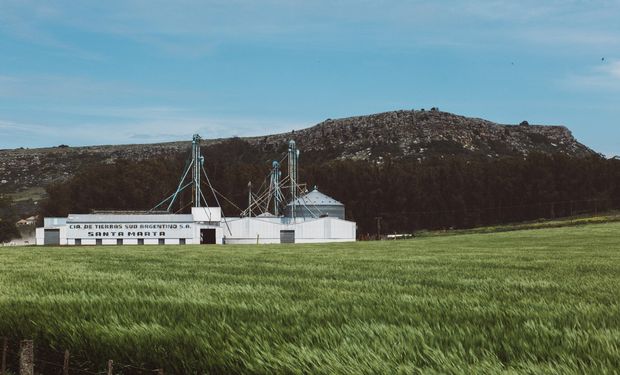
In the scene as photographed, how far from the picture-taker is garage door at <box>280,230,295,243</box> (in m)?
106

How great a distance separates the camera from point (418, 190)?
465ft

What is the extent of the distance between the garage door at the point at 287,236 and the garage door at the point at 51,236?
33.3 metres

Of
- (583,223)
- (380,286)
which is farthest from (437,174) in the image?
(380,286)

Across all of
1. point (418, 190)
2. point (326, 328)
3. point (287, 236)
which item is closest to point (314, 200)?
point (287, 236)

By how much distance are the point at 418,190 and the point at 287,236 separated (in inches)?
1752

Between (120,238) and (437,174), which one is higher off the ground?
(437,174)

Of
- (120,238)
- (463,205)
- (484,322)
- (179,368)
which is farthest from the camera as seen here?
(463,205)

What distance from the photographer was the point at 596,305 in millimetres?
10008

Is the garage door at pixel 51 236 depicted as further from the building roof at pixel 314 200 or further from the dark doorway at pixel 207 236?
the building roof at pixel 314 200

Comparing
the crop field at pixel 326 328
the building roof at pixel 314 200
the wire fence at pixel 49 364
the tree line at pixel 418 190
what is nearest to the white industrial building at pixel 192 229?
the building roof at pixel 314 200

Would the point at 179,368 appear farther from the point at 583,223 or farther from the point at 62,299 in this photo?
the point at 583,223

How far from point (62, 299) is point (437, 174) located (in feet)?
458

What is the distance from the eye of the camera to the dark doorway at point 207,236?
338ft

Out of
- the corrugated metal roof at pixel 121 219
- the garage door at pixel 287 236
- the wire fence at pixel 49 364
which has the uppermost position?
the corrugated metal roof at pixel 121 219
